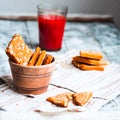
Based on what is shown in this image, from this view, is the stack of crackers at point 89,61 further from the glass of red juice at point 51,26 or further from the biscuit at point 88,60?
the glass of red juice at point 51,26

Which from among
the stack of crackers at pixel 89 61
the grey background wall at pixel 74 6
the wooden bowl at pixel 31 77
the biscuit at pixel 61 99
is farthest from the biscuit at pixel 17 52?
the grey background wall at pixel 74 6

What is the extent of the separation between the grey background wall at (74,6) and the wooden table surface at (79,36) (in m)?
0.17

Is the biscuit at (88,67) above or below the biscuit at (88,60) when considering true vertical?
below

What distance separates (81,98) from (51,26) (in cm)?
63

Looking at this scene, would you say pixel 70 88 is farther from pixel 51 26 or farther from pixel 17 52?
pixel 51 26

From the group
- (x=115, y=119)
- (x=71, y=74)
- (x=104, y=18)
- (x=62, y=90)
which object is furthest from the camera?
(x=104, y=18)

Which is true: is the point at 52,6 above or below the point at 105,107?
above

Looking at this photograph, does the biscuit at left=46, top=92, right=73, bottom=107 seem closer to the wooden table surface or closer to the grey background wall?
the wooden table surface

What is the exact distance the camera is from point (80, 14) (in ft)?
8.22

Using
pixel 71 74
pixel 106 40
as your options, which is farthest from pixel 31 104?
pixel 106 40

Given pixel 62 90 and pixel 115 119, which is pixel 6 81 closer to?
pixel 62 90

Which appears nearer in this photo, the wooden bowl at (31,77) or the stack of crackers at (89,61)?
the wooden bowl at (31,77)

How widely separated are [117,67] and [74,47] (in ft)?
1.12

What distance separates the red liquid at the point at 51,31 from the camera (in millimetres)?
1865
